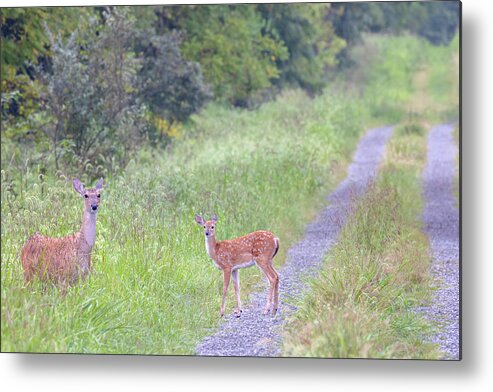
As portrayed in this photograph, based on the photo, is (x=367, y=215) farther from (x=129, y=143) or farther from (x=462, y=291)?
(x=129, y=143)

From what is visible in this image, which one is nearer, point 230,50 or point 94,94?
point 94,94

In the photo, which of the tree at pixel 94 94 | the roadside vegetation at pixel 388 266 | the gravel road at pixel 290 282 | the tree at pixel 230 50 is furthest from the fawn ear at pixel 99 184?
the roadside vegetation at pixel 388 266

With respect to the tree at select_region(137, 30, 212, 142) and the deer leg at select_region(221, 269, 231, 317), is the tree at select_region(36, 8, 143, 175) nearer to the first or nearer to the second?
the tree at select_region(137, 30, 212, 142)

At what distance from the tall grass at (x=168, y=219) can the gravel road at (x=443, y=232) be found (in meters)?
0.66

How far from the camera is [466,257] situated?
8.23 meters

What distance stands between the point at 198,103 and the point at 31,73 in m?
1.34

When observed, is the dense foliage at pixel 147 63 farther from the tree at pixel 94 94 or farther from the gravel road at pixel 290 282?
the gravel road at pixel 290 282

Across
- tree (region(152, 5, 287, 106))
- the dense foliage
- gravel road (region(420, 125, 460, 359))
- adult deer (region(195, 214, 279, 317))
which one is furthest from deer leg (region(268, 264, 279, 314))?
tree (region(152, 5, 287, 106))

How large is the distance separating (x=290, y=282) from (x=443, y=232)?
3.36 ft

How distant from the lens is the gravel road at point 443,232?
8297mm

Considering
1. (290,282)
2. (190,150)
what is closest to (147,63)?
(190,150)

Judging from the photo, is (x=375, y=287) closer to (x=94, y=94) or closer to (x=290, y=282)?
(x=290, y=282)

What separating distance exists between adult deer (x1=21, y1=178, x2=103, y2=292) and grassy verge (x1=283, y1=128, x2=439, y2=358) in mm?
1325

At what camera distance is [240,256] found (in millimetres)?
8656
